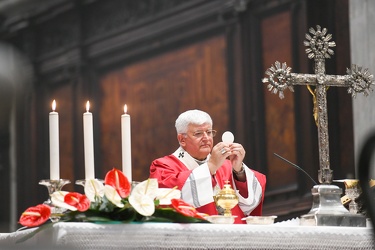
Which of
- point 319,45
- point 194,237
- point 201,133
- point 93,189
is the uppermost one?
point 319,45

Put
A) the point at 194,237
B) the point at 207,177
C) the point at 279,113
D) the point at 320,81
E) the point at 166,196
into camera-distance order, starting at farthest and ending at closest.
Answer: the point at 279,113, the point at 207,177, the point at 320,81, the point at 166,196, the point at 194,237

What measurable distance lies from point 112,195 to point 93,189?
0.40ft

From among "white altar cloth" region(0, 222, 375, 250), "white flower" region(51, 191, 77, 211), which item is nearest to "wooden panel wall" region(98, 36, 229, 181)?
"white altar cloth" region(0, 222, 375, 250)

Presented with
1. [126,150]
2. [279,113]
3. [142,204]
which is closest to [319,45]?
[126,150]

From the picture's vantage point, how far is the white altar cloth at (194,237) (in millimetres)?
4645

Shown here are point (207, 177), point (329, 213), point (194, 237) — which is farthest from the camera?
point (207, 177)

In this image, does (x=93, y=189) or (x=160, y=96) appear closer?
(x=93, y=189)

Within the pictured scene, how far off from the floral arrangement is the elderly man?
1.14m

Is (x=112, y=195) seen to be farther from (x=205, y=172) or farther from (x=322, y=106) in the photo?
(x=205, y=172)

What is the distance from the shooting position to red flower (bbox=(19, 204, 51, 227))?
4.77m

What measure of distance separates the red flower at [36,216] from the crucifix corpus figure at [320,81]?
1336 millimetres

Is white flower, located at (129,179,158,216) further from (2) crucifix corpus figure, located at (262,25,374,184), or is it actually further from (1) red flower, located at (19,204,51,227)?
(2) crucifix corpus figure, located at (262,25,374,184)

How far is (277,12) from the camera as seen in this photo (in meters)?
11.7

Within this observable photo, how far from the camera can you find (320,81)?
5758 mm
